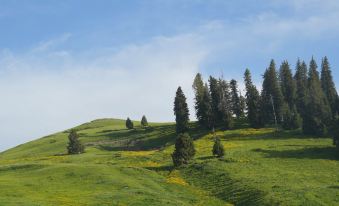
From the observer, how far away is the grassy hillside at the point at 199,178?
52281mm

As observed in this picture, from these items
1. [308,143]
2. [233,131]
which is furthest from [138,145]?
[308,143]

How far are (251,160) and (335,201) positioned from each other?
2809 cm

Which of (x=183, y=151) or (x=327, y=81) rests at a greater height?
(x=327, y=81)

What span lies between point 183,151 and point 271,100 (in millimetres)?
61993

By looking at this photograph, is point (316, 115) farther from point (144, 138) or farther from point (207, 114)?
point (144, 138)

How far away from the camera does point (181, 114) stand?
12681 centimetres

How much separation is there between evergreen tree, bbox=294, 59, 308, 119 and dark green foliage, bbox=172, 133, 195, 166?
186 feet

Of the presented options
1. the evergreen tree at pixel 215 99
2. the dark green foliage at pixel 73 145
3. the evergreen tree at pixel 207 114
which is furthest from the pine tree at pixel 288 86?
the dark green foliage at pixel 73 145

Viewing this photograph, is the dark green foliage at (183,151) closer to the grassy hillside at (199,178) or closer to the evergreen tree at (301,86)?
the grassy hillside at (199,178)

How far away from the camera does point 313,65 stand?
15462 cm

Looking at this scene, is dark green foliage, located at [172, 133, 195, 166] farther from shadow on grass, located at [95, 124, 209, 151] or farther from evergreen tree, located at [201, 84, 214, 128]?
evergreen tree, located at [201, 84, 214, 128]

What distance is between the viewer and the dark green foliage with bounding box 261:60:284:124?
130 metres

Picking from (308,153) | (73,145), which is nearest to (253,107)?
(308,153)

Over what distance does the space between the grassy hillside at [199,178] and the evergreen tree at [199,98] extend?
82.7 ft
